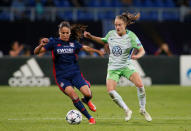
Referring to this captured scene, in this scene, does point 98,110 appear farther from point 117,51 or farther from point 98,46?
point 98,46

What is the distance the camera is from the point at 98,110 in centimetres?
1380

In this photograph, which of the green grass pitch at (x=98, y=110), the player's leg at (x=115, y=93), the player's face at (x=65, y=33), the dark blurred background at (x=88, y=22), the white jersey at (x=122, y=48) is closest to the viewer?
the green grass pitch at (x=98, y=110)

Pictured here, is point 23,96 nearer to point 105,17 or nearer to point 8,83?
point 8,83

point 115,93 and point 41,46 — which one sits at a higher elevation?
point 41,46

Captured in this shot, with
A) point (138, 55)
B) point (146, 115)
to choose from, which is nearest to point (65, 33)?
point (138, 55)

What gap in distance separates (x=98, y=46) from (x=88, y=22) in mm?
1224

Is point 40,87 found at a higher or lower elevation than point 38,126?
lower

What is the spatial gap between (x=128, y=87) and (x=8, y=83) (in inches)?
195

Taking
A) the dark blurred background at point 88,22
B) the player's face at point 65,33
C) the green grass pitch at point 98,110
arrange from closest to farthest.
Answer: the green grass pitch at point 98,110
the player's face at point 65,33
the dark blurred background at point 88,22

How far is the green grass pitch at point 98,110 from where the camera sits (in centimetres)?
1037

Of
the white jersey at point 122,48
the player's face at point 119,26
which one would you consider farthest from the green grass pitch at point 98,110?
the player's face at point 119,26

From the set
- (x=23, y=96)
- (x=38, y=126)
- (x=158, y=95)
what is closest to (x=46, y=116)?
(x=38, y=126)

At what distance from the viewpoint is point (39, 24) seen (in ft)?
82.7

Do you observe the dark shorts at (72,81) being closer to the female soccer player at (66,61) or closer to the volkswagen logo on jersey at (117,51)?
the female soccer player at (66,61)
